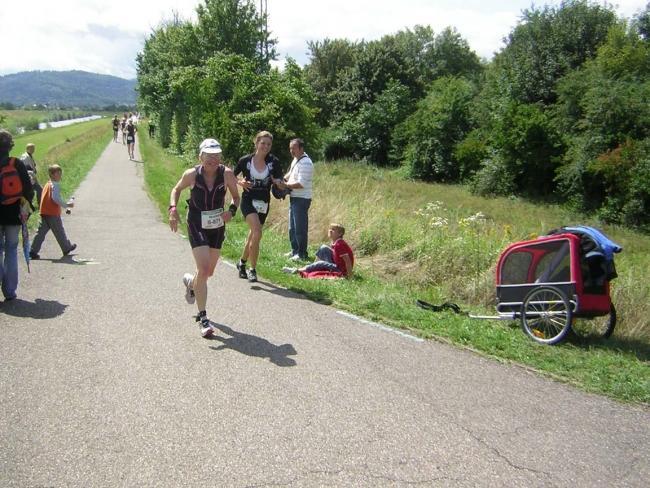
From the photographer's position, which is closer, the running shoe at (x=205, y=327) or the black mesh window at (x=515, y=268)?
the running shoe at (x=205, y=327)

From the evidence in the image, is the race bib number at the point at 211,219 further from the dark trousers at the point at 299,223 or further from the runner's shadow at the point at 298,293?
the dark trousers at the point at 299,223

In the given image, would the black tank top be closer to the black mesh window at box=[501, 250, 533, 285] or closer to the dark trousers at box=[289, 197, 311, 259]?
the black mesh window at box=[501, 250, 533, 285]

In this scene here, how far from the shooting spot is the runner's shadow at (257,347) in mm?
5434

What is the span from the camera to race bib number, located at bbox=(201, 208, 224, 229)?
6.13 m

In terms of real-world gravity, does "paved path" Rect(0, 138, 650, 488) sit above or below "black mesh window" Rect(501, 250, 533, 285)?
below

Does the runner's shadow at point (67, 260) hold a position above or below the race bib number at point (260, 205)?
below

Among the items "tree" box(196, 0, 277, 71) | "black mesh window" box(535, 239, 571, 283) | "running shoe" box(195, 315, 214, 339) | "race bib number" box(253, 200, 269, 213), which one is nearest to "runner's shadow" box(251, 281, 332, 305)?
"race bib number" box(253, 200, 269, 213)

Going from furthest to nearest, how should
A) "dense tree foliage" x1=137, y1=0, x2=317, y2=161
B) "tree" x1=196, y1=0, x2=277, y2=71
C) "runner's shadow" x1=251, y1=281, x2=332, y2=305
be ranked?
"tree" x1=196, y1=0, x2=277, y2=71, "dense tree foliage" x1=137, y1=0, x2=317, y2=161, "runner's shadow" x1=251, y1=281, x2=332, y2=305

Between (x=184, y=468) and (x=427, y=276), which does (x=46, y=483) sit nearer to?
(x=184, y=468)

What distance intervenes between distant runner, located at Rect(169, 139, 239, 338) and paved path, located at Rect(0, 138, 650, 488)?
0.49 metres

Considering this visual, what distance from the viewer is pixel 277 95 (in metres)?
21.7

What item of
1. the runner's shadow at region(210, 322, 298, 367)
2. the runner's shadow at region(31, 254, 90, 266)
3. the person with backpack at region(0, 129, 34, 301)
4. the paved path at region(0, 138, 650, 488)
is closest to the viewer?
the paved path at region(0, 138, 650, 488)

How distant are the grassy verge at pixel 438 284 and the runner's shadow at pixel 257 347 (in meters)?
1.53

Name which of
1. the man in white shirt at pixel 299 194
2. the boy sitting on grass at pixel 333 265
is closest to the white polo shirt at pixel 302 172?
the man in white shirt at pixel 299 194
